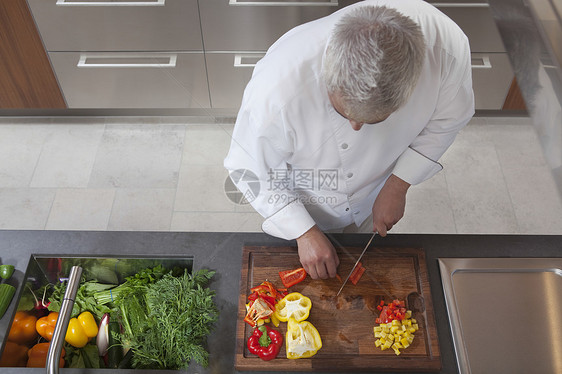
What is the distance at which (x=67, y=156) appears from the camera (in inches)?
105

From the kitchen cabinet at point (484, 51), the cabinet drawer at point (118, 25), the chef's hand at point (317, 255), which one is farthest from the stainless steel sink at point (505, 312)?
the cabinet drawer at point (118, 25)

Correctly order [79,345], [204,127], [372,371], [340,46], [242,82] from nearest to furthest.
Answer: [340,46]
[372,371]
[79,345]
[242,82]
[204,127]

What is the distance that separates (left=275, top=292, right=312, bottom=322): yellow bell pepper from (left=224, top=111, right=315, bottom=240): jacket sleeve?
0.16 metres

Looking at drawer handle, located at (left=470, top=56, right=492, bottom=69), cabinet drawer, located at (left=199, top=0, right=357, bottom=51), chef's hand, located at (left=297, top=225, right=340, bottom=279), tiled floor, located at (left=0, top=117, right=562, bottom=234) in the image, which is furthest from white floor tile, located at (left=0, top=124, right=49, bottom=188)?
drawer handle, located at (left=470, top=56, right=492, bottom=69)

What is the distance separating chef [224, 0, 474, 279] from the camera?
2.84ft

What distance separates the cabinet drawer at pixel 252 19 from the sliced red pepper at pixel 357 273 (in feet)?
4.60

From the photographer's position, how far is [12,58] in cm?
241

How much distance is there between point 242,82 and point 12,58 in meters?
1.12

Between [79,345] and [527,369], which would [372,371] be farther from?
[79,345]

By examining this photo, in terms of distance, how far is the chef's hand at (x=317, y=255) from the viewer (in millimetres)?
1272

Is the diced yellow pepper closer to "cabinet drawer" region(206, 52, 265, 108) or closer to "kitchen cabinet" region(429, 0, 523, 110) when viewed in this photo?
"kitchen cabinet" region(429, 0, 523, 110)

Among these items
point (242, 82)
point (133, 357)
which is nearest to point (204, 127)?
point (242, 82)

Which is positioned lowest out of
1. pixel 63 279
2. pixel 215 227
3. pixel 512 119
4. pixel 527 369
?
pixel 527 369

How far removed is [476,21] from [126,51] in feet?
5.53
